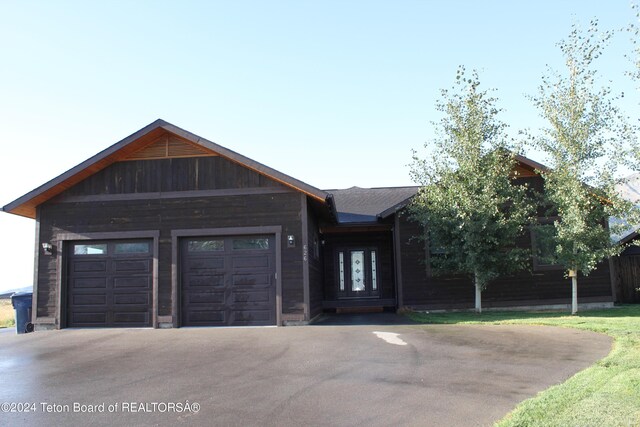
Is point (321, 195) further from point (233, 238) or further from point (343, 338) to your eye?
point (343, 338)

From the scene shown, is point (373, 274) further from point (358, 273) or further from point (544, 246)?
point (544, 246)

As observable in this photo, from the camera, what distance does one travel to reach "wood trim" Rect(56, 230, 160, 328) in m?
13.0

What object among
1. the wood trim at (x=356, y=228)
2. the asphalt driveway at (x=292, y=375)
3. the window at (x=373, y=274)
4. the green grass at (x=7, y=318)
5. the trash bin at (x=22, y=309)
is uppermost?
the wood trim at (x=356, y=228)

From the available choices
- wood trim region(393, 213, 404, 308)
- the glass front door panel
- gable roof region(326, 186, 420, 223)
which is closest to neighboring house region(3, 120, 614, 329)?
wood trim region(393, 213, 404, 308)

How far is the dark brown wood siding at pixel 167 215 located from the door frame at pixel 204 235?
108mm

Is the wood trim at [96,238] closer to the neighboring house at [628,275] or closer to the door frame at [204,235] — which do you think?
the door frame at [204,235]

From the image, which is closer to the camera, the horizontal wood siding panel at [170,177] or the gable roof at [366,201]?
the horizontal wood siding panel at [170,177]

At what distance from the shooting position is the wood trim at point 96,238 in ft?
42.7

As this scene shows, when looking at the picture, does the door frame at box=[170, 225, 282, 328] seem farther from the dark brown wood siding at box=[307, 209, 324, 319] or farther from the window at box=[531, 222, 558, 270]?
the window at box=[531, 222, 558, 270]

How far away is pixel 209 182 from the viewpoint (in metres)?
13.3

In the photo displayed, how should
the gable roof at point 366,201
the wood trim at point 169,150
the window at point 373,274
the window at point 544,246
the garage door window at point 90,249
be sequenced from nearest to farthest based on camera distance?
the wood trim at point 169,150, the garage door window at point 90,249, the window at point 544,246, the gable roof at point 366,201, the window at point 373,274

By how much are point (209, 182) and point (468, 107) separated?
7672 mm

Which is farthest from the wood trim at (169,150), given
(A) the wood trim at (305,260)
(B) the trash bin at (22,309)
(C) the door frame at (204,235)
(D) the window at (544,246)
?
(D) the window at (544,246)

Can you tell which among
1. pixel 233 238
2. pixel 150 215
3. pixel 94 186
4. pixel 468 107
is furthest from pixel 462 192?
pixel 94 186
